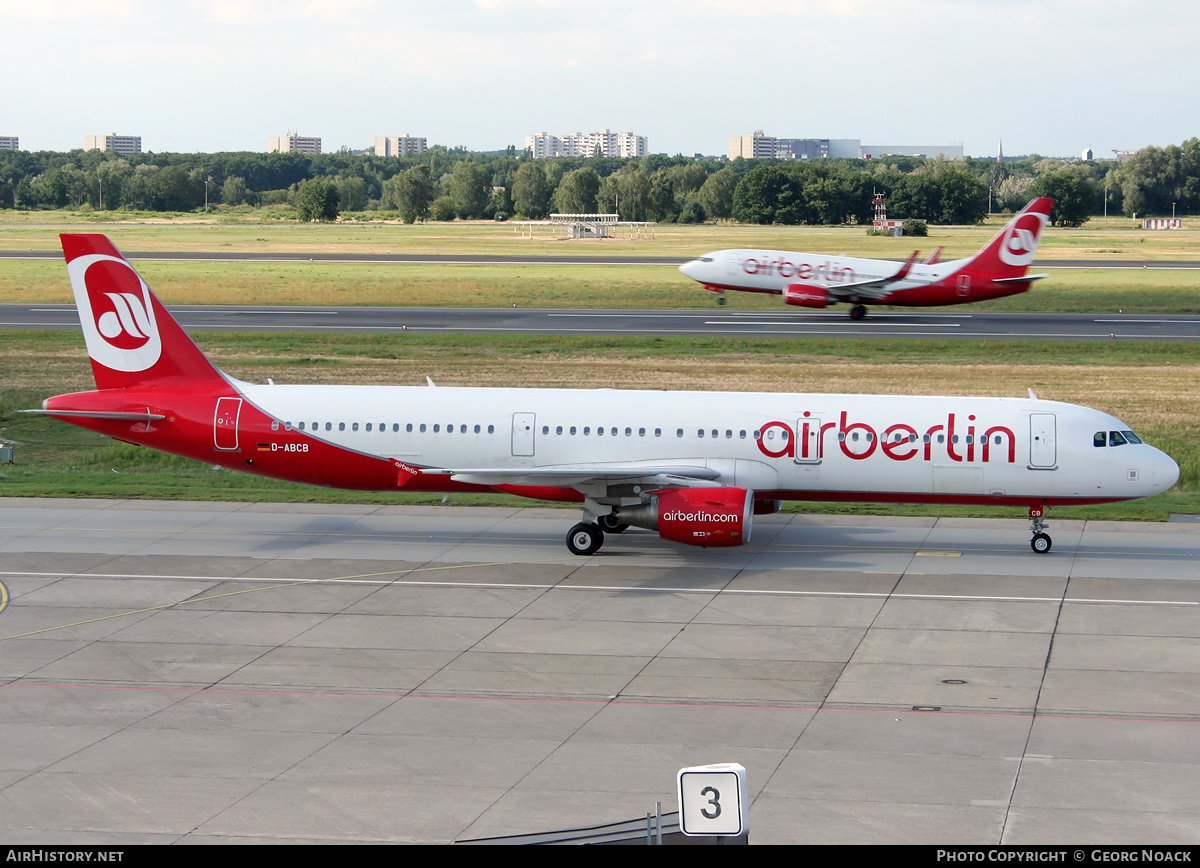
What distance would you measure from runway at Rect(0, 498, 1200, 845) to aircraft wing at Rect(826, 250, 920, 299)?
46.5 meters

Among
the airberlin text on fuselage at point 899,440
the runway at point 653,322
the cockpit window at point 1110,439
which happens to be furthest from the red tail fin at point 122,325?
the runway at point 653,322

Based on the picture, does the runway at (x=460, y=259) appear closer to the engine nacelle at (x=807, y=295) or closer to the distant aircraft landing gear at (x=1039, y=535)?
the engine nacelle at (x=807, y=295)

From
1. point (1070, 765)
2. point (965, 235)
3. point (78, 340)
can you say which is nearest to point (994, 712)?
point (1070, 765)

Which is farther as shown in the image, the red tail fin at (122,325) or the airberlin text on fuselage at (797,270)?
the airberlin text on fuselage at (797,270)

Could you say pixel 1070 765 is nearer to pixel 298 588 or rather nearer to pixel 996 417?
pixel 996 417

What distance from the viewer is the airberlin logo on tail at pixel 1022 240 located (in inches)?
2958

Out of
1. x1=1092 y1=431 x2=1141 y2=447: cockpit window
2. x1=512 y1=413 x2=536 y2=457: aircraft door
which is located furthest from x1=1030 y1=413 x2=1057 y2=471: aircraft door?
x1=512 y1=413 x2=536 y2=457: aircraft door

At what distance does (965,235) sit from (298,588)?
484 feet

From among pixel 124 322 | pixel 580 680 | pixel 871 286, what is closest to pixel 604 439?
pixel 580 680

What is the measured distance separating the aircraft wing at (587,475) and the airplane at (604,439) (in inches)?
1.9

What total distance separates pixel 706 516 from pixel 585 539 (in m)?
3.69

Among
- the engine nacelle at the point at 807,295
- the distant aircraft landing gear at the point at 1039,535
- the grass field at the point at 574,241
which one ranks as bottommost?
the distant aircraft landing gear at the point at 1039,535

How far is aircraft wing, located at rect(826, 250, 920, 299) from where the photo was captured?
78.4 meters

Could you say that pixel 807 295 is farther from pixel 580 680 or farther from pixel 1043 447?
pixel 580 680
